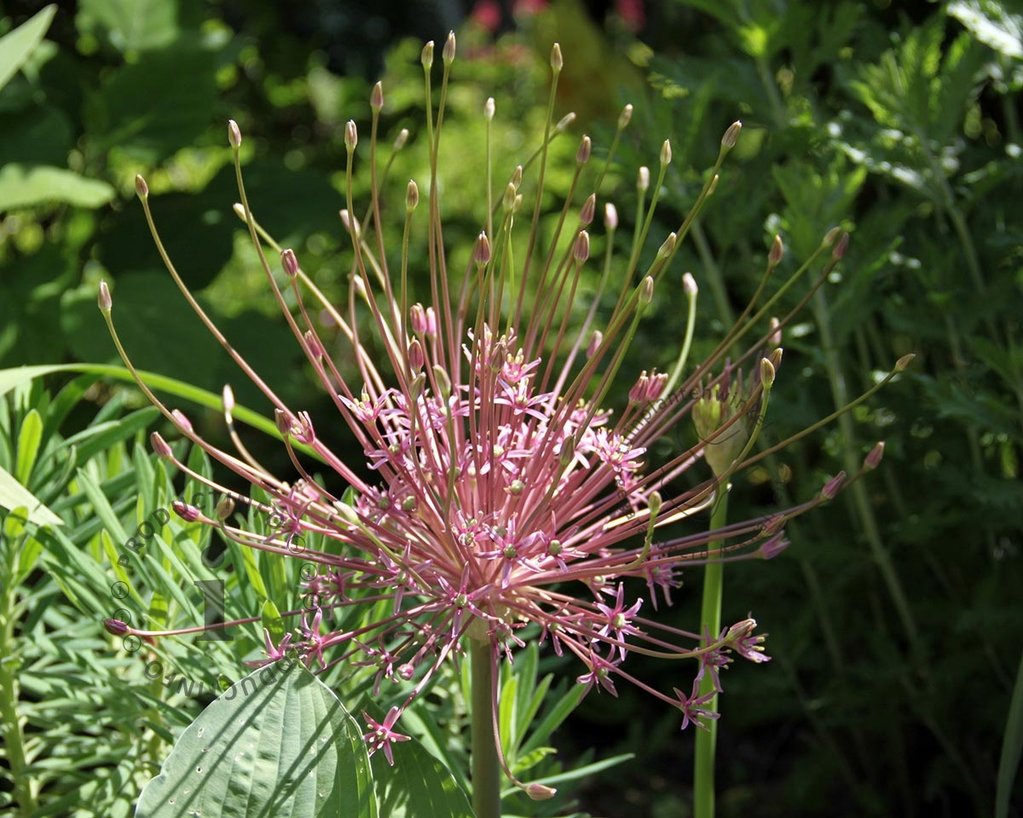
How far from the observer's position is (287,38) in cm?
199

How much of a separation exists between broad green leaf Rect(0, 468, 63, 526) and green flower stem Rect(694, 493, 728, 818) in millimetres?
406

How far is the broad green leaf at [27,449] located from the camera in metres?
0.86

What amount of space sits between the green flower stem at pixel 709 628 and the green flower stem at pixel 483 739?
0.39ft

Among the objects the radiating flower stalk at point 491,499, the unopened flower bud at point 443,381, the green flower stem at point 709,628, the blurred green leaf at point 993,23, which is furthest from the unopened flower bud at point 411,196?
the blurred green leaf at point 993,23

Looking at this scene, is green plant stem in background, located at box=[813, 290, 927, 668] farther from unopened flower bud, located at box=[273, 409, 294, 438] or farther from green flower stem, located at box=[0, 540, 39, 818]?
green flower stem, located at box=[0, 540, 39, 818]

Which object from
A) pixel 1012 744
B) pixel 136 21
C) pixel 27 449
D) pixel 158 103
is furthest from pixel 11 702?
pixel 136 21

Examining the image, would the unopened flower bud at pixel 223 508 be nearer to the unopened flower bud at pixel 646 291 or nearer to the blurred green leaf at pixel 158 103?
the unopened flower bud at pixel 646 291

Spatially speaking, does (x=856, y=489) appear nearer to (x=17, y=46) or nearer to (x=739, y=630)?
(x=739, y=630)

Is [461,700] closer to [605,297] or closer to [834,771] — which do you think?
[834,771]

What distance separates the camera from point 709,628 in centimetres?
66

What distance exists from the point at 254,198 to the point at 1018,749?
1.11 metres

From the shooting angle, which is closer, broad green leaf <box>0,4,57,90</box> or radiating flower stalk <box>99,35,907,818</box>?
radiating flower stalk <box>99,35,907,818</box>

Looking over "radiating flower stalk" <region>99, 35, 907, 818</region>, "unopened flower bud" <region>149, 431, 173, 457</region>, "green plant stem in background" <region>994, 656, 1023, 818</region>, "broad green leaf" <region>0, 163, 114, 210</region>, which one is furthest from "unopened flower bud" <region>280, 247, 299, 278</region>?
"broad green leaf" <region>0, 163, 114, 210</region>

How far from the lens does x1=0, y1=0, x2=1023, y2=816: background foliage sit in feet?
2.84
